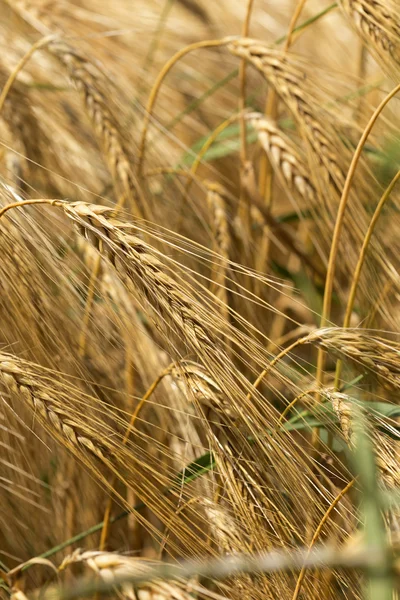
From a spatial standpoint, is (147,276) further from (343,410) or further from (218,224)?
(218,224)

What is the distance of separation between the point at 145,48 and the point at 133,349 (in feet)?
3.18

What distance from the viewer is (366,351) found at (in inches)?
24.1

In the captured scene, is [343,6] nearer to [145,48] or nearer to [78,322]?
[78,322]

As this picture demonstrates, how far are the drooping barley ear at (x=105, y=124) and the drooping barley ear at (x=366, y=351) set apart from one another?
0.43 metres

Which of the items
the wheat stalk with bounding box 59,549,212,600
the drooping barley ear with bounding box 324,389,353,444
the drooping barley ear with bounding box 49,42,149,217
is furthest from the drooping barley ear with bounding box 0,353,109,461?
the drooping barley ear with bounding box 49,42,149,217

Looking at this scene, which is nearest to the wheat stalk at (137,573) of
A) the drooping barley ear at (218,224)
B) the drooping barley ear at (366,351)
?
→ the drooping barley ear at (366,351)

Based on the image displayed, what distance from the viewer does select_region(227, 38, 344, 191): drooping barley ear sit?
0.83m

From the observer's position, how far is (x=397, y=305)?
2.80 ft

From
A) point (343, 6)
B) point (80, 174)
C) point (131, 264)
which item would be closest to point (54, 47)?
point (80, 174)

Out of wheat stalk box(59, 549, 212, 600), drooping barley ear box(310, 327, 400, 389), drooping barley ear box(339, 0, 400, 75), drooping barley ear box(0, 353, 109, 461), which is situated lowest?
wheat stalk box(59, 549, 212, 600)

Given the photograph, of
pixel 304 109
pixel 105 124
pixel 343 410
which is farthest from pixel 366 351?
pixel 105 124

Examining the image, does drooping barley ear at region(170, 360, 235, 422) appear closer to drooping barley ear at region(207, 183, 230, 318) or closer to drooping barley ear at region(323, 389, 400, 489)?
drooping barley ear at region(323, 389, 400, 489)

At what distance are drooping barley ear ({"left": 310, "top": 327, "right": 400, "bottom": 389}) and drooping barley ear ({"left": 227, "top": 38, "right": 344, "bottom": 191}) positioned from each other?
0.27m

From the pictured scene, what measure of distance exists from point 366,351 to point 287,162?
0.38m
